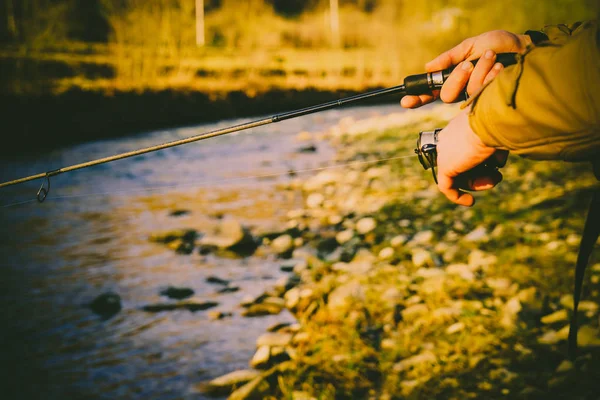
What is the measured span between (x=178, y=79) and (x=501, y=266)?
47.4ft

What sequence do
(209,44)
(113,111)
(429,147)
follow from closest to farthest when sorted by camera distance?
1. (429,147)
2. (113,111)
3. (209,44)

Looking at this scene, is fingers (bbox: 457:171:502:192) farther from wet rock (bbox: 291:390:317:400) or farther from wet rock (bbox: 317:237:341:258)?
wet rock (bbox: 317:237:341:258)

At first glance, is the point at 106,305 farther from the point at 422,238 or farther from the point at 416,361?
the point at 422,238

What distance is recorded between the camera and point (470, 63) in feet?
4.66

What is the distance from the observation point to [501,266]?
10.8 ft

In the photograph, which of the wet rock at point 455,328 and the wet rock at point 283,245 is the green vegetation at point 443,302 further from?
the wet rock at point 283,245

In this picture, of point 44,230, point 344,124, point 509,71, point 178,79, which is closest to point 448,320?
point 509,71

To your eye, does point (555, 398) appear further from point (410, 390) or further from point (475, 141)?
point (475, 141)

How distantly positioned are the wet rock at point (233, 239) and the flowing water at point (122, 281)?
252mm

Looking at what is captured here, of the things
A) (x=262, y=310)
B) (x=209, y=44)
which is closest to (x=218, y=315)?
(x=262, y=310)

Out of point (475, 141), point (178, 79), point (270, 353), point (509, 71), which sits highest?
point (178, 79)

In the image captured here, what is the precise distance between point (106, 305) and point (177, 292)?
21.5 inches

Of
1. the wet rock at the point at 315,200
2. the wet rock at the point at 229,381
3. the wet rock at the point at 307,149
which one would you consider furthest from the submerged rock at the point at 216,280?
the wet rock at the point at 307,149

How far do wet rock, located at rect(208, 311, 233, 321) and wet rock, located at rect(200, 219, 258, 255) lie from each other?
104 cm
